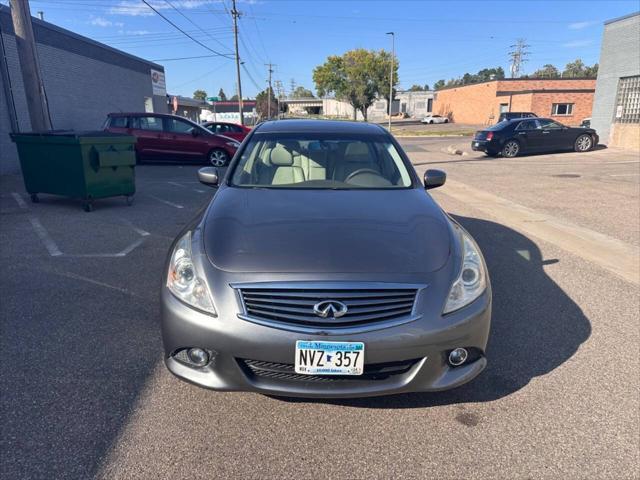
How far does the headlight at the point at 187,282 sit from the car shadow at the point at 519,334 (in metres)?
0.82

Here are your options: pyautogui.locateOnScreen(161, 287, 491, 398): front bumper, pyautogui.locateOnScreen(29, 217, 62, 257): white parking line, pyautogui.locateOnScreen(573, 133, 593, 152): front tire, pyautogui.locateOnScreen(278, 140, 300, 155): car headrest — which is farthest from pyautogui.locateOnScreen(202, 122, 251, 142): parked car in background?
pyautogui.locateOnScreen(161, 287, 491, 398): front bumper

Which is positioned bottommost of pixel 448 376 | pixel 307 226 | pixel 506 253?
pixel 506 253

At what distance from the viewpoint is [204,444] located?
2344 millimetres

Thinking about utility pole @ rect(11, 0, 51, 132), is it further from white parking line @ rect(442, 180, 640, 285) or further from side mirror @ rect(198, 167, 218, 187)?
white parking line @ rect(442, 180, 640, 285)

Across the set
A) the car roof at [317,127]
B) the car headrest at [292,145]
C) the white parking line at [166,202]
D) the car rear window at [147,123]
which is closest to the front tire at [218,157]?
the car rear window at [147,123]

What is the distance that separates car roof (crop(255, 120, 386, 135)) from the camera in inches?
171

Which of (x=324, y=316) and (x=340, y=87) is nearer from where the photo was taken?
(x=324, y=316)

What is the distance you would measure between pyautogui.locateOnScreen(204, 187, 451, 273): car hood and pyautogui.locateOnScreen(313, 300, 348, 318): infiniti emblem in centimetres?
18

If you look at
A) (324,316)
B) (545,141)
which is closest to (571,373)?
(324,316)

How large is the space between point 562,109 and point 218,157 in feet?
124

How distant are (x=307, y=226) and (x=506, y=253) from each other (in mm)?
3663

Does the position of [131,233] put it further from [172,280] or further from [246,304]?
[246,304]

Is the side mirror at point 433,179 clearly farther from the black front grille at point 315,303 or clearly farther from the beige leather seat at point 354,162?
the black front grille at point 315,303

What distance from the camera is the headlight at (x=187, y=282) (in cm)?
237
